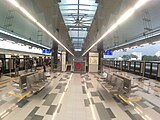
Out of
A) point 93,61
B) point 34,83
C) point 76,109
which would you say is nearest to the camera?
point 76,109

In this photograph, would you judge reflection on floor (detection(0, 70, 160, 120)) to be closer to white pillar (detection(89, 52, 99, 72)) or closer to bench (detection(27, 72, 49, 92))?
bench (detection(27, 72, 49, 92))

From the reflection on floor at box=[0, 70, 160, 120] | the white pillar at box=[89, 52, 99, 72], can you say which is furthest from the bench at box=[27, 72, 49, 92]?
the white pillar at box=[89, 52, 99, 72]

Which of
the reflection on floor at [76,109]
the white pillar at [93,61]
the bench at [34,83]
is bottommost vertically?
the reflection on floor at [76,109]

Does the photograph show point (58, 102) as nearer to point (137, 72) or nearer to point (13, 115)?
point (13, 115)

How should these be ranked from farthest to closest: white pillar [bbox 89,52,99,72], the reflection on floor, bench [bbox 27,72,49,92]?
white pillar [bbox 89,52,99,72] < bench [bbox 27,72,49,92] < the reflection on floor

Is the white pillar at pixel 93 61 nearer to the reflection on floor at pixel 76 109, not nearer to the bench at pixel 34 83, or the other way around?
the bench at pixel 34 83

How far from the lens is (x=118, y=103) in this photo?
5863 mm

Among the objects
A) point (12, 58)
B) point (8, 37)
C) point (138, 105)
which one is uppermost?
point (8, 37)

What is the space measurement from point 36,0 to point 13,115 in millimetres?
4364

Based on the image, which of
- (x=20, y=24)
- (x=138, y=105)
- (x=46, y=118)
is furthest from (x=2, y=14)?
(x=138, y=105)

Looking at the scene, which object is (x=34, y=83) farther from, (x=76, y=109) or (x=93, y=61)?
(x=93, y=61)

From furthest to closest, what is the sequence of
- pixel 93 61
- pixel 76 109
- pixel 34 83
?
1. pixel 93 61
2. pixel 34 83
3. pixel 76 109

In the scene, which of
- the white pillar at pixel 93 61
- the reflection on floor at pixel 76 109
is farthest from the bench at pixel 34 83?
the white pillar at pixel 93 61

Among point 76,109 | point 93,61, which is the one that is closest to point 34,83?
point 76,109
